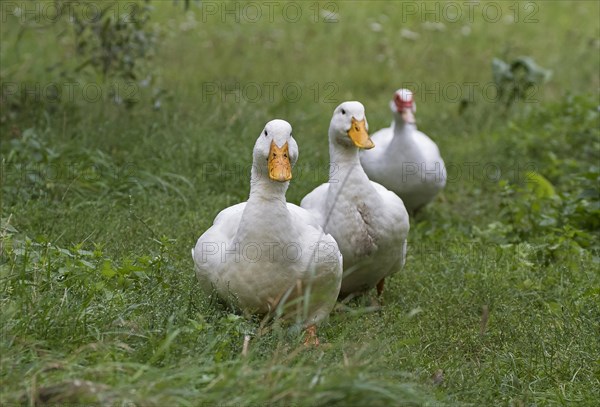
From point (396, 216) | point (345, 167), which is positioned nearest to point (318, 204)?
point (345, 167)

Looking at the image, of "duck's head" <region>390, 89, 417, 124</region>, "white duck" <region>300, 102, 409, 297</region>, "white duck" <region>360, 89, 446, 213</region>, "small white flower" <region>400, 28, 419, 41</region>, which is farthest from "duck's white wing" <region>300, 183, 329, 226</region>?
"small white flower" <region>400, 28, 419, 41</region>

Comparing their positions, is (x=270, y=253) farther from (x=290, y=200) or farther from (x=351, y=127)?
(x=290, y=200)

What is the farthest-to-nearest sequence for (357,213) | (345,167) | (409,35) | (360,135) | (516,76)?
(409,35), (516,76), (345,167), (360,135), (357,213)

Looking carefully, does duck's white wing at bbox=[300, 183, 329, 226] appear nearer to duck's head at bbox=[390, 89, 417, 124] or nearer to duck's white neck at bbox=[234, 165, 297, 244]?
duck's white neck at bbox=[234, 165, 297, 244]

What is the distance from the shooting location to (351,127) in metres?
5.56

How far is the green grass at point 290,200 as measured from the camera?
141 inches

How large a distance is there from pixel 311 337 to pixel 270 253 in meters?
0.42

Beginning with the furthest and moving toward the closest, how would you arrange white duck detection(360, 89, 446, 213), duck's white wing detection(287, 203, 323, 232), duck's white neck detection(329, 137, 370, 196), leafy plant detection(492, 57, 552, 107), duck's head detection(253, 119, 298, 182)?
leafy plant detection(492, 57, 552, 107) → white duck detection(360, 89, 446, 213) → duck's white neck detection(329, 137, 370, 196) → duck's white wing detection(287, 203, 323, 232) → duck's head detection(253, 119, 298, 182)

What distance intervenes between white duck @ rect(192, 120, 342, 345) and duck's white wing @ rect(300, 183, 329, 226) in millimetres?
660

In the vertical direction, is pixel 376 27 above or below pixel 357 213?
above

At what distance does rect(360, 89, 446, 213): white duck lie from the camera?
7230mm

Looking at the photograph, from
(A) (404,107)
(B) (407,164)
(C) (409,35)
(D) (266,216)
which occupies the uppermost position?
(C) (409,35)

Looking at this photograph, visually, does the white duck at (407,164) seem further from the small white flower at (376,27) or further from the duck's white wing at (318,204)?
A: the small white flower at (376,27)

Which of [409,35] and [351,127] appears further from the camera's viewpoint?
[409,35]
